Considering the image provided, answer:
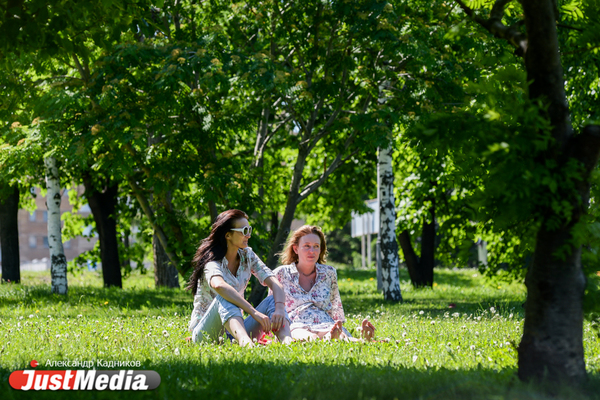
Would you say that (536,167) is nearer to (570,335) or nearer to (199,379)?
(570,335)

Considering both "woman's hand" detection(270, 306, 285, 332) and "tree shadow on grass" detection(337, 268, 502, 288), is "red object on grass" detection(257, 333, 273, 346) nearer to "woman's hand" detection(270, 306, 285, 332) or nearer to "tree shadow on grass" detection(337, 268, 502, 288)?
"woman's hand" detection(270, 306, 285, 332)

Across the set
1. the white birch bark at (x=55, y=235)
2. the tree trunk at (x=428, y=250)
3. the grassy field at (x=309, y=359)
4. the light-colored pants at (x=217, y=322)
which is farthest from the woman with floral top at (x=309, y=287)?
the tree trunk at (x=428, y=250)

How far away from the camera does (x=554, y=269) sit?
3932 millimetres

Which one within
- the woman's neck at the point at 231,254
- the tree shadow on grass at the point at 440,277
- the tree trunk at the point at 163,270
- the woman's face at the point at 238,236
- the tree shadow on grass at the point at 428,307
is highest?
the woman's face at the point at 238,236

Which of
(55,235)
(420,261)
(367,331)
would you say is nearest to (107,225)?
(55,235)

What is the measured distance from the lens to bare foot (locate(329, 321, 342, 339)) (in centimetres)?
587

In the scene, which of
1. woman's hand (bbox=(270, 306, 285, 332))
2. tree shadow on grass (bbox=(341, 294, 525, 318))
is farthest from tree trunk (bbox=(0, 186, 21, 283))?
woman's hand (bbox=(270, 306, 285, 332))

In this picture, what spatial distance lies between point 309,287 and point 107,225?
35.3 ft

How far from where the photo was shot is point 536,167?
3.68 metres

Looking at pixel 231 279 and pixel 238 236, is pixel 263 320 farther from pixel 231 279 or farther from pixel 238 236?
pixel 238 236

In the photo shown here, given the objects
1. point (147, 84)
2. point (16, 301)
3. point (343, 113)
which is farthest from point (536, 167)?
point (16, 301)

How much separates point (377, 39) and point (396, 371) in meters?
6.49

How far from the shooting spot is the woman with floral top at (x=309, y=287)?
6.63 m

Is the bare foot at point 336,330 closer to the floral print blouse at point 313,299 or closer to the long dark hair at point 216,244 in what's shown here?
the floral print blouse at point 313,299
